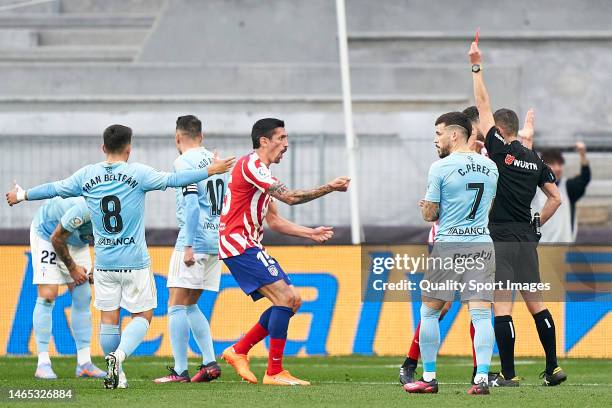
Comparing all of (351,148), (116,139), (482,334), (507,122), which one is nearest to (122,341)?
(116,139)

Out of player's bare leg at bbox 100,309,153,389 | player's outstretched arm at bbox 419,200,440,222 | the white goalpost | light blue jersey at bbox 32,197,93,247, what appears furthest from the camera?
the white goalpost

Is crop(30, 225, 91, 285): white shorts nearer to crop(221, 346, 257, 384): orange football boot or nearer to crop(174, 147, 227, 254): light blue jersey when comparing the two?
crop(174, 147, 227, 254): light blue jersey

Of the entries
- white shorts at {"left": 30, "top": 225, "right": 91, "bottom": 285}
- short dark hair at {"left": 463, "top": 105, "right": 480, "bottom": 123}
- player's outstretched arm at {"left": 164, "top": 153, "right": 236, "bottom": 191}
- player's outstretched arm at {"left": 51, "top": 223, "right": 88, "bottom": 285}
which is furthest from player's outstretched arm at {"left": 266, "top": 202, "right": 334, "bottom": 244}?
white shorts at {"left": 30, "top": 225, "right": 91, "bottom": 285}

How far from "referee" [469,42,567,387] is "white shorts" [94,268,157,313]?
9.50ft

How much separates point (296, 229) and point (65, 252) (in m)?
2.25

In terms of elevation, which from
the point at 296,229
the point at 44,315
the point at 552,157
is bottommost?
the point at 44,315

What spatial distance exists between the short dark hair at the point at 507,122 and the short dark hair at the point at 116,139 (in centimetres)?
311

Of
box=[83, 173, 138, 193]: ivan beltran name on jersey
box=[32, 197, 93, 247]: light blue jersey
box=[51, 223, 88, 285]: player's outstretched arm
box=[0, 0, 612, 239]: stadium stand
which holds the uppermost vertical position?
box=[0, 0, 612, 239]: stadium stand

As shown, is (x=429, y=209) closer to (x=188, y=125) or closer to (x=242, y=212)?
(x=242, y=212)

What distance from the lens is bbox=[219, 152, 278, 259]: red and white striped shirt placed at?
35.8ft

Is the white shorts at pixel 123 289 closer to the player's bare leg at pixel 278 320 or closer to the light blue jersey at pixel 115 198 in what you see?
the light blue jersey at pixel 115 198

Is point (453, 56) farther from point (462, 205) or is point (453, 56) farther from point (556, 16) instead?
point (462, 205)

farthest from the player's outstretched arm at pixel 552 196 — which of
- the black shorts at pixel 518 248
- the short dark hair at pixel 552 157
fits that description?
the short dark hair at pixel 552 157

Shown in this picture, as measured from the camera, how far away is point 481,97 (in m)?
10.6
